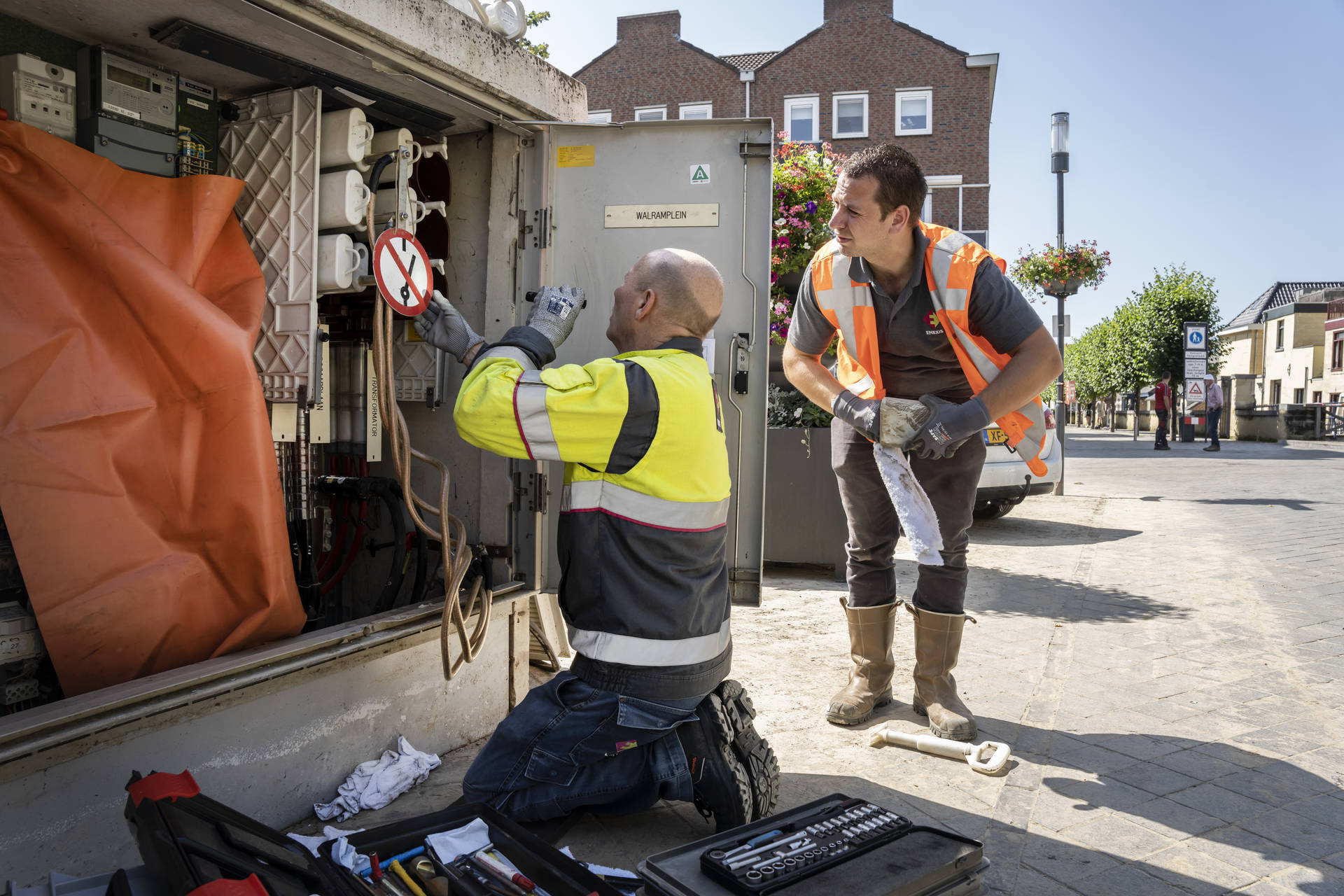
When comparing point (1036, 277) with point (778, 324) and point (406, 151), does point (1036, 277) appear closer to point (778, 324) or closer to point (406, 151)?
point (778, 324)

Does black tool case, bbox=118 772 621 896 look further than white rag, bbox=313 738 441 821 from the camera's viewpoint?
No

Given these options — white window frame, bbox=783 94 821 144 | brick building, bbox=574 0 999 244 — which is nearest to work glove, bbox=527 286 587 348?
brick building, bbox=574 0 999 244

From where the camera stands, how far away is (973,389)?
10.6 feet

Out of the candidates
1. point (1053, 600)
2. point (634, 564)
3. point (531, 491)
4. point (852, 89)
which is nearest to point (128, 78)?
point (531, 491)

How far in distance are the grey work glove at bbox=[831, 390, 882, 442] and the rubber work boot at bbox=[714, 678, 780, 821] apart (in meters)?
1.10

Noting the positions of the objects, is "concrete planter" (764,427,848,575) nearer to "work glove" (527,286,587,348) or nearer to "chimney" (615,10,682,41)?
"work glove" (527,286,587,348)

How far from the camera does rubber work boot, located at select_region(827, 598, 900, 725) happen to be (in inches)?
137

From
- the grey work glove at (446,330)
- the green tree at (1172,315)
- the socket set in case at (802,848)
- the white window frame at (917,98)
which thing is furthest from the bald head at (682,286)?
the green tree at (1172,315)

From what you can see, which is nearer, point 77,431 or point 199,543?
point 77,431

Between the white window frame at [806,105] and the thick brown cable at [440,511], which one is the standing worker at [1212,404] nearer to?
the white window frame at [806,105]

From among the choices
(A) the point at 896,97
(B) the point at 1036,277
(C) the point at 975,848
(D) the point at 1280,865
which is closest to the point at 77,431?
(C) the point at 975,848

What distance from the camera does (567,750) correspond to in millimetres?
2422

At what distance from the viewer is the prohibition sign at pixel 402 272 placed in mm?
2623

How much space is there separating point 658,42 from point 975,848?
3172 cm
